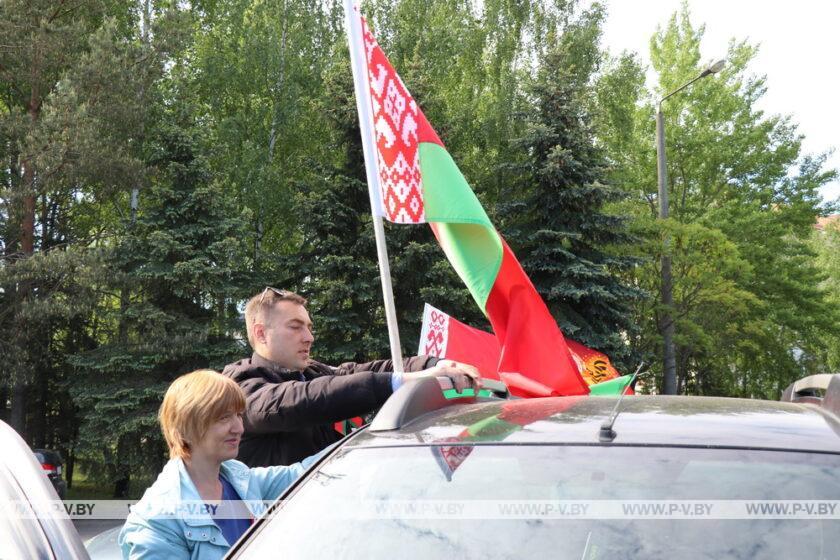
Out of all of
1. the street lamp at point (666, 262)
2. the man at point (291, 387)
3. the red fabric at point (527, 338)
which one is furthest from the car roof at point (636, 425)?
the street lamp at point (666, 262)

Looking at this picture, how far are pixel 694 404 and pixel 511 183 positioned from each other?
1027 inches

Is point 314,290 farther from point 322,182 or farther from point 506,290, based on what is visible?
point 506,290

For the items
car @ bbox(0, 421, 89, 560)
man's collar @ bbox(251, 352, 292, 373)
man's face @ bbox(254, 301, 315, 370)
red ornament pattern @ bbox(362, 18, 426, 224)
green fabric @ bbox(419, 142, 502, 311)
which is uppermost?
red ornament pattern @ bbox(362, 18, 426, 224)

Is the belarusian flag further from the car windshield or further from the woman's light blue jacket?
the car windshield

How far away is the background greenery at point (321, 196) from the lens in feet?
72.1

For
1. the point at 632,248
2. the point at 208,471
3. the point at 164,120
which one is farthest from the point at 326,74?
the point at 208,471

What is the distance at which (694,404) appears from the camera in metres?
2.95

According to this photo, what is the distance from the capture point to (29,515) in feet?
8.13

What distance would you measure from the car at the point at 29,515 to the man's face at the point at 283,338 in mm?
1429

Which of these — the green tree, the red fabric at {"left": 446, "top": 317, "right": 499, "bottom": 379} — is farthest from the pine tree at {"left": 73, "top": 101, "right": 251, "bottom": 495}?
the green tree

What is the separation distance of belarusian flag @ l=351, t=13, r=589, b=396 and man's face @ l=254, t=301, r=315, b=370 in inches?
96.1

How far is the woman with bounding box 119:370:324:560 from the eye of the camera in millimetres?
2734

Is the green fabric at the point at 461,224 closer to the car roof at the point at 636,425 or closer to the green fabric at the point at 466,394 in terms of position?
the green fabric at the point at 466,394

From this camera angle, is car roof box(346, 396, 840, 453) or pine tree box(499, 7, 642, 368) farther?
pine tree box(499, 7, 642, 368)
